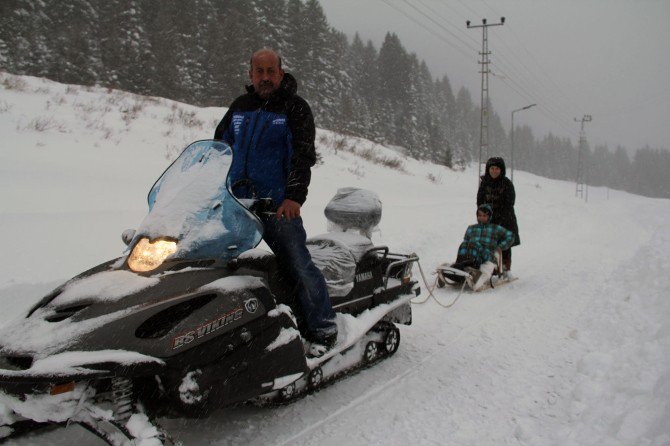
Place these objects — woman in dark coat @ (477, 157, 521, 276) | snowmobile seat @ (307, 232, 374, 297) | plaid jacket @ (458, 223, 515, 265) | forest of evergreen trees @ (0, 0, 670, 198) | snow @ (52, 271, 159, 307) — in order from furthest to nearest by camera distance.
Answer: forest of evergreen trees @ (0, 0, 670, 198), woman in dark coat @ (477, 157, 521, 276), plaid jacket @ (458, 223, 515, 265), snowmobile seat @ (307, 232, 374, 297), snow @ (52, 271, 159, 307)

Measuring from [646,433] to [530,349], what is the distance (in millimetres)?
1786

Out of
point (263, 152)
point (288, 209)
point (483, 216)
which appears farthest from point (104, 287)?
point (483, 216)

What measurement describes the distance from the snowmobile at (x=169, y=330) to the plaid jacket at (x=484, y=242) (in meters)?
3.94

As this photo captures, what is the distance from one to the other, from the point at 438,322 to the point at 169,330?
11.7 ft

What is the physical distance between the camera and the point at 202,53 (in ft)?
108

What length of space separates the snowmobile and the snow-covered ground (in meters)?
0.57

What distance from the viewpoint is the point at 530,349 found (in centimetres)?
441

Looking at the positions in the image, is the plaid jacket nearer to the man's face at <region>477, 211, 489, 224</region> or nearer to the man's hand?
the man's face at <region>477, 211, 489, 224</region>

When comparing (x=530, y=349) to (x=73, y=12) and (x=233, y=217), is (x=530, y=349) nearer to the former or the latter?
(x=233, y=217)

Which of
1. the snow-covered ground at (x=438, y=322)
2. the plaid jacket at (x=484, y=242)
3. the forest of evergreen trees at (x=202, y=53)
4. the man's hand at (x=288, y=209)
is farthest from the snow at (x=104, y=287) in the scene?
the forest of evergreen trees at (x=202, y=53)

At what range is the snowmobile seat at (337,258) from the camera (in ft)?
11.9

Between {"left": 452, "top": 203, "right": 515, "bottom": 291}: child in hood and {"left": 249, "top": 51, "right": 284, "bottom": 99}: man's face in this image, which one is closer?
{"left": 249, "top": 51, "right": 284, "bottom": 99}: man's face

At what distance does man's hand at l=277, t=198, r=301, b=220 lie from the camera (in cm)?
301

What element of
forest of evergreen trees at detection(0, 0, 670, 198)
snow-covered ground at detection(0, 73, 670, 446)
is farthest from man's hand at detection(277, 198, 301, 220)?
forest of evergreen trees at detection(0, 0, 670, 198)
